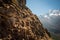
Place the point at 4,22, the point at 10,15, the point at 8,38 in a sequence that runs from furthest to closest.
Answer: the point at 10,15 → the point at 4,22 → the point at 8,38

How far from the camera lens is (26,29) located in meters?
86.1

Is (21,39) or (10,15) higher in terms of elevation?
(10,15)

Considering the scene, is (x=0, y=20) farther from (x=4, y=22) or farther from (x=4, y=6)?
(x=4, y=6)

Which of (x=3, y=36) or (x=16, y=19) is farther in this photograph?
(x=16, y=19)

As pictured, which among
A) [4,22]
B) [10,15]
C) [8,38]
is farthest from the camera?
[10,15]

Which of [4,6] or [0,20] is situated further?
[4,6]

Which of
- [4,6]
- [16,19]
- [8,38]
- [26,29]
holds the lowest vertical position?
[8,38]

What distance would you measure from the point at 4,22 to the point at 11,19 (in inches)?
164

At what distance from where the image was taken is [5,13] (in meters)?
84.2

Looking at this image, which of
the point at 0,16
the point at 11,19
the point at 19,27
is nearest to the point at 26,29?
the point at 19,27

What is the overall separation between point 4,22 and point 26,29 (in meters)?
14.0

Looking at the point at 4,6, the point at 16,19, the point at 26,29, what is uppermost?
the point at 4,6

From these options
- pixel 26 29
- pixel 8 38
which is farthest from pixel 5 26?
pixel 26 29

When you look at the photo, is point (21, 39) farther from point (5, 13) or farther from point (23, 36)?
point (5, 13)
